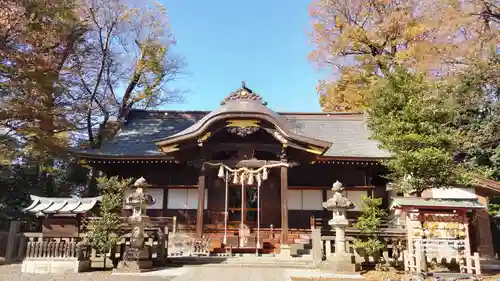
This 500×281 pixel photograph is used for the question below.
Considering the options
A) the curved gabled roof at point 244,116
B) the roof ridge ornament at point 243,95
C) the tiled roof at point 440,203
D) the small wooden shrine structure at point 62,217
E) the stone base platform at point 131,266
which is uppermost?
the roof ridge ornament at point 243,95

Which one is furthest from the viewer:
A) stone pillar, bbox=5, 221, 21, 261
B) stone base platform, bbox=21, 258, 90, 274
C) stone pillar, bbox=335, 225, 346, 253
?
stone pillar, bbox=5, 221, 21, 261

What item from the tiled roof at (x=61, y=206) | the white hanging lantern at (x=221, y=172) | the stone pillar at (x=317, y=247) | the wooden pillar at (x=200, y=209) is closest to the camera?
the tiled roof at (x=61, y=206)

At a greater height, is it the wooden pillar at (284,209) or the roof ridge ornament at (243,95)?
the roof ridge ornament at (243,95)

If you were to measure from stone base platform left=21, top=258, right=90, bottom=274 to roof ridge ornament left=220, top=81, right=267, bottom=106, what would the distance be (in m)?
8.82

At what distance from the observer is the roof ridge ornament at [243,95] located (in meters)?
15.8

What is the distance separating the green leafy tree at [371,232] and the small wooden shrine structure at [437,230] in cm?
84

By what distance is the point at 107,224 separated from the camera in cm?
1041

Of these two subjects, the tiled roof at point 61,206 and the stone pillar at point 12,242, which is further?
the stone pillar at point 12,242

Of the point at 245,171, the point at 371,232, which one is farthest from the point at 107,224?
the point at 371,232

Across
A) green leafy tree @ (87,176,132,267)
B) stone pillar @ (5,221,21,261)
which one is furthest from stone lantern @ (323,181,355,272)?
stone pillar @ (5,221,21,261)

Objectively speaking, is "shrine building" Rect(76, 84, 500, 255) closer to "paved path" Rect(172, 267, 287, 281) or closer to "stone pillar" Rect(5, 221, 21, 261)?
"paved path" Rect(172, 267, 287, 281)

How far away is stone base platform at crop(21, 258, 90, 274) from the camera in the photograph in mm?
9906

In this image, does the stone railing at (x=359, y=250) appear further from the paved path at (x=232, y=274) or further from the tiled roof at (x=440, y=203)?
the tiled roof at (x=440, y=203)

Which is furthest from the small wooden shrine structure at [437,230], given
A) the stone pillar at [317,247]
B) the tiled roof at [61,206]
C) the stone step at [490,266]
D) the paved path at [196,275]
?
the tiled roof at [61,206]
